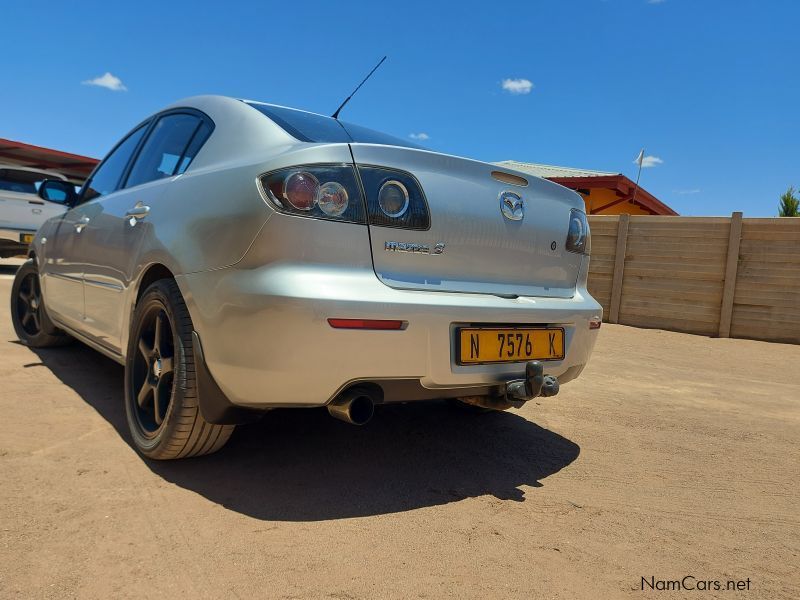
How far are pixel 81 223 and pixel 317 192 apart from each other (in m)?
2.20

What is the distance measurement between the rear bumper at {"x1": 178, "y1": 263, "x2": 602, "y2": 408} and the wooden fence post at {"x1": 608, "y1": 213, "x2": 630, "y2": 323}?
819cm

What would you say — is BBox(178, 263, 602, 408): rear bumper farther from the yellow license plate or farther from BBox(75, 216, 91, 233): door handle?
BBox(75, 216, 91, 233): door handle

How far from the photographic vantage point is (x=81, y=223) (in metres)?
3.42

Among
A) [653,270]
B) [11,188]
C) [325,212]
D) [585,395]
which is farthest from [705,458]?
[11,188]

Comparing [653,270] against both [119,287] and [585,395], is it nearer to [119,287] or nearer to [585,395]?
[585,395]

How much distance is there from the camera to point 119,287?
2.73 m

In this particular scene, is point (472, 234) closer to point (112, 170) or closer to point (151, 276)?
point (151, 276)

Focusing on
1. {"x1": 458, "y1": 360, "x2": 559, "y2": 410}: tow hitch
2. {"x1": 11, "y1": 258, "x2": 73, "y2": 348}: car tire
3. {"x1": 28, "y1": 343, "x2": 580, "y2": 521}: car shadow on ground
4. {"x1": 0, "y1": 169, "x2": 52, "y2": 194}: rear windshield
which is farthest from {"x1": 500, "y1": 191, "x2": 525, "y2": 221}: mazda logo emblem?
{"x1": 0, "y1": 169, "x2": 52, "y2": 194}: rear windshield

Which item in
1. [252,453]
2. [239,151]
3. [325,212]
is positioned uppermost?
[239,151]

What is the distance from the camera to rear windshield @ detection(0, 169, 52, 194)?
9.34m

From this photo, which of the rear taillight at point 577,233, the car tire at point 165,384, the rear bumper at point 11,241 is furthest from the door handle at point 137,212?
the rear bumper at point 11,241

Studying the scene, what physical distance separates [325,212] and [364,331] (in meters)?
0.41

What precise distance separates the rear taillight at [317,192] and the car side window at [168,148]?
2.63 ft

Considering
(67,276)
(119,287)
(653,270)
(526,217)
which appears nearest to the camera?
(526,217)
